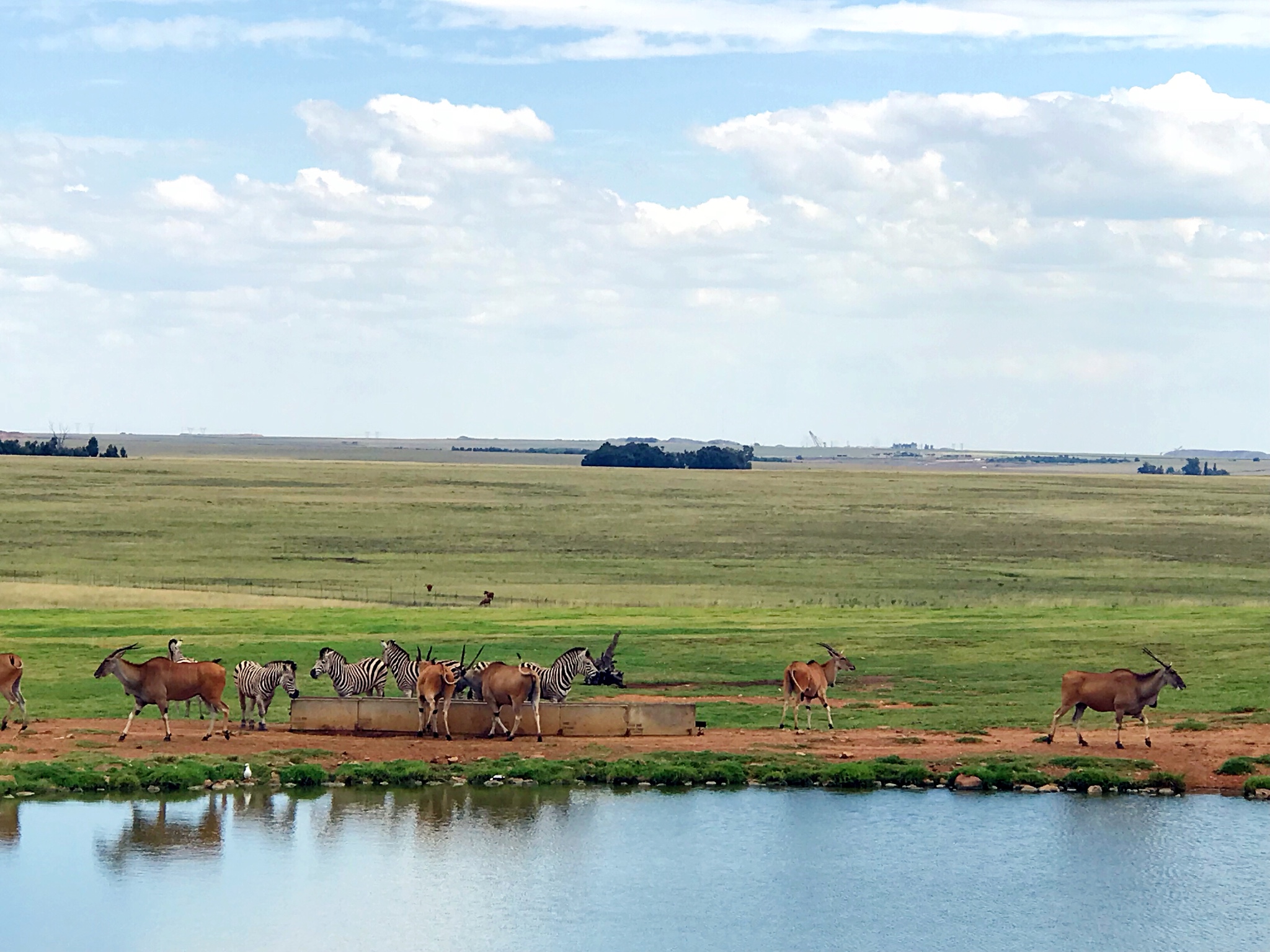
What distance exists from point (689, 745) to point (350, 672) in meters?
7.38

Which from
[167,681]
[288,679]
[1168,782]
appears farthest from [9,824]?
[1168,782]

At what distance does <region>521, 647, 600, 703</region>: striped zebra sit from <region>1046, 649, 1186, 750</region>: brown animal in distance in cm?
890

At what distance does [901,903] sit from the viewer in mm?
19781

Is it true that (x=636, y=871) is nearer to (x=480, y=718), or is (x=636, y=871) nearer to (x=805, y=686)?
(x=480, y=718)

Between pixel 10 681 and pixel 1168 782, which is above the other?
pixel 10 681

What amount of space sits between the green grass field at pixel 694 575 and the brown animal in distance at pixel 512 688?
4080 mm

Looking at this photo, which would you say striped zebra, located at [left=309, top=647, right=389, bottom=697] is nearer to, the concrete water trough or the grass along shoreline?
the concrete water trough

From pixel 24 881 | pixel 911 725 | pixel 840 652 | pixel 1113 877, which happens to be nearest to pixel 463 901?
pixel 24 881

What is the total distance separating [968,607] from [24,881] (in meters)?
39.5

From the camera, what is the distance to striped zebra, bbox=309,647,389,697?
Result: 3186cm

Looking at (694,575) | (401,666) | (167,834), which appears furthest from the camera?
(694,575)

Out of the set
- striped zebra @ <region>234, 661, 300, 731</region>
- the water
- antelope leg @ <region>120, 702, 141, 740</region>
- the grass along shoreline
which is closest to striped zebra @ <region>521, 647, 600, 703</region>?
the grass along shoreline

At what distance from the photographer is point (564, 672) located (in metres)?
32.6

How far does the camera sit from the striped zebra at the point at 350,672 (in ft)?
105
